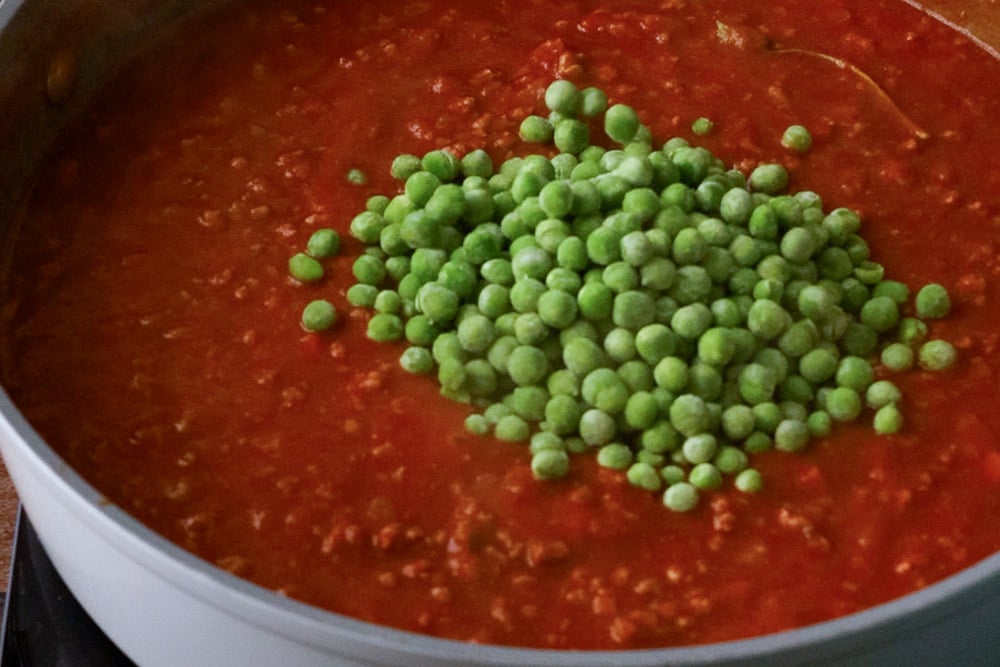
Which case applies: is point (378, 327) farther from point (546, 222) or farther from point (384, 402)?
point (546, 222)

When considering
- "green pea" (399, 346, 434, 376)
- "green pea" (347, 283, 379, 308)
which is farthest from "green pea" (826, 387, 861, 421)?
"green pea" (347, 283, 379, 308)

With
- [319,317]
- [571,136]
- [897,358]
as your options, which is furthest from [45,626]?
[897,358]

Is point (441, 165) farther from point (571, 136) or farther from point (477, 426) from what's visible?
point (477, 426)

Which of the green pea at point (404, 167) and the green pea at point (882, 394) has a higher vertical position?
the green pea at point (882, 394)

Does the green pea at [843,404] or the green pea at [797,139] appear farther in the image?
the green pea at [797,139]

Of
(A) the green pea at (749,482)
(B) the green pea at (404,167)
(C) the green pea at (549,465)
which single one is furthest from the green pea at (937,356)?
(B) the green pea at (404,167)

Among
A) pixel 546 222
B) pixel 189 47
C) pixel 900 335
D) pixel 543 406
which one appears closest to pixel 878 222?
pixel 900 335

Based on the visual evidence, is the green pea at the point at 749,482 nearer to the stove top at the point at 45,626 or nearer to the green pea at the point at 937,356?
the green pea at the point at 937,356
